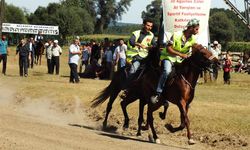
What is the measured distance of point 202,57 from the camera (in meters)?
11.6

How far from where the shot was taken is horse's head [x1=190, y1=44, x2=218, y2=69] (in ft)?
37.8

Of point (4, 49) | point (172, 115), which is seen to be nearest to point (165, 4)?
point (172, 115)

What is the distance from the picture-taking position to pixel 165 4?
19.6 meters

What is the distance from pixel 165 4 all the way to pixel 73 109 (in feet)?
16.5

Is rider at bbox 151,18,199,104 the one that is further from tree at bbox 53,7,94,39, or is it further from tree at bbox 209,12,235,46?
tree at bbox 53,7,94,39

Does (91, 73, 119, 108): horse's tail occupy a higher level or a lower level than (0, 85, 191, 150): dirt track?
higher

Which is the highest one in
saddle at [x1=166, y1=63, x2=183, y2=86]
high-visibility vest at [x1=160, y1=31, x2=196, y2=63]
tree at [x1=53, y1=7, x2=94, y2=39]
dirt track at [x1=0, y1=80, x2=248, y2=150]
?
tree at [x1=53, y1=7, x2=94, y2=39]

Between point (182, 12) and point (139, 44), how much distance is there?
6645 mm

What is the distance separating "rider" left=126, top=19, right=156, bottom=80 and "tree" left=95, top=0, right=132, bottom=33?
133023 millimetres

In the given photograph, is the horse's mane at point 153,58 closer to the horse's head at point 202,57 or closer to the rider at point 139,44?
the rider at point 139,44

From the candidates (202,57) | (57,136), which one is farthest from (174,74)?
(57,136)

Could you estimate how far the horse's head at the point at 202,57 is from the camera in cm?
1153

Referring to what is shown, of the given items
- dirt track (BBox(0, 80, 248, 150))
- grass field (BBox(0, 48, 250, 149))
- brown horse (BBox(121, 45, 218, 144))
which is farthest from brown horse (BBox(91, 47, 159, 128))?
grass field (BBox(0, 48, 250, 149))

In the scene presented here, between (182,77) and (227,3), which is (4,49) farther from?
(182,77)
